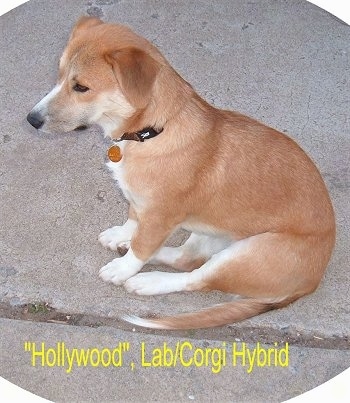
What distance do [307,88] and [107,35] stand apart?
109 inches

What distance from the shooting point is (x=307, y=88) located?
6.02 m

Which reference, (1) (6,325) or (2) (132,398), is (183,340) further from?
(1) (6,325)

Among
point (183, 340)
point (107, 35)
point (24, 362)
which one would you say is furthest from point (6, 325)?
point (107, 35)

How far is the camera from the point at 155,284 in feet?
14.4

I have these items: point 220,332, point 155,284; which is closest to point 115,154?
point 155,284

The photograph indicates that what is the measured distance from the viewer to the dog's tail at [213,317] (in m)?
4.07

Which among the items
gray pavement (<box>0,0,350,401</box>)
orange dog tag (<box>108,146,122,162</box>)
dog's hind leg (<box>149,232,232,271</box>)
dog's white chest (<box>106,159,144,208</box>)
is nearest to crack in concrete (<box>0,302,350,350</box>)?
gray pavement (<box>0,0,350,401</box>)

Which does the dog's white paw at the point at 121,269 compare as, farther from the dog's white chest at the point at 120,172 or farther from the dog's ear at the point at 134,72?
the dog's ear at the point at 134,72

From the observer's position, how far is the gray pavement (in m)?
4.08

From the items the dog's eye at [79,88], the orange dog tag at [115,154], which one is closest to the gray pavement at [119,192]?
the orange dog tag at [115,154]

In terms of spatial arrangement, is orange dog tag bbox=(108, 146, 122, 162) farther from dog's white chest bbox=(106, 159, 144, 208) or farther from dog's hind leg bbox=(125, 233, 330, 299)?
dog's hind leg bbox=(125, 233, 330, 299)

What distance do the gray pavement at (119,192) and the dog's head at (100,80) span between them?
1.09 metres

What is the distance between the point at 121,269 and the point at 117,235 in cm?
34

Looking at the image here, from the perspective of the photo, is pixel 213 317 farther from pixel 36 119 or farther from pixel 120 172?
pixel 36 119
